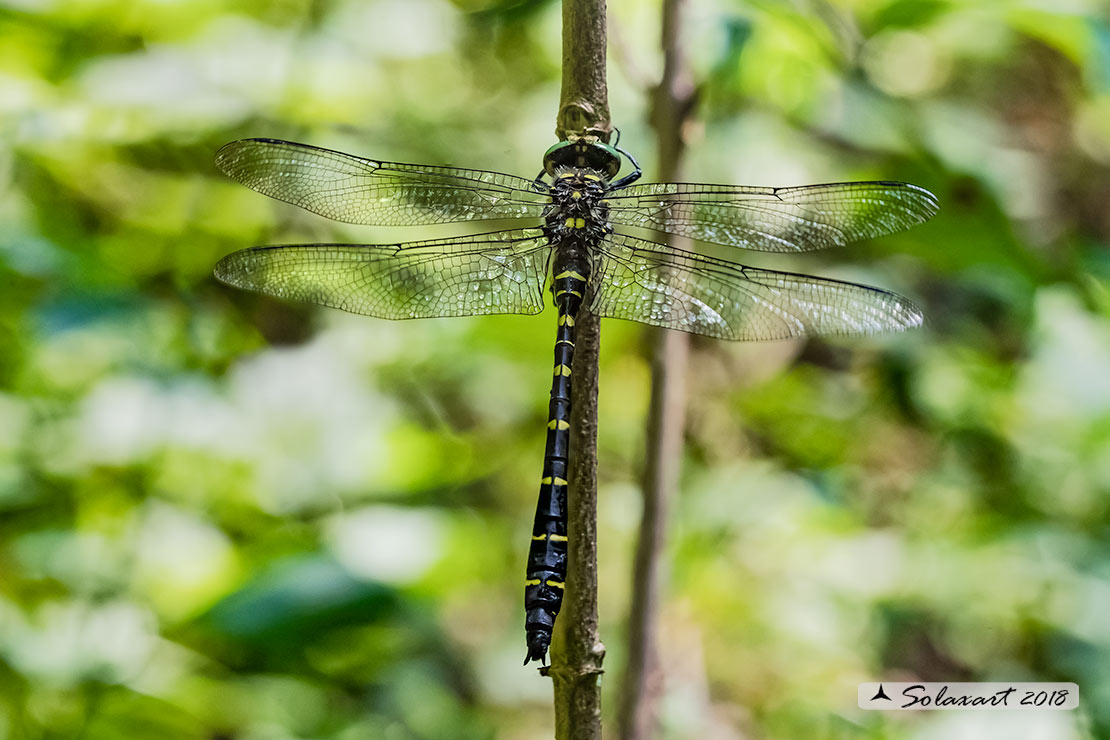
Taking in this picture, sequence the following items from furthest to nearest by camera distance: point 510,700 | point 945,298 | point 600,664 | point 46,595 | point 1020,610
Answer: point 945,298, point 510,700, point 1020,610, point 46,595, point 600,664

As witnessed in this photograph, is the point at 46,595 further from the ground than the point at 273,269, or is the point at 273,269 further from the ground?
the point at 273,269

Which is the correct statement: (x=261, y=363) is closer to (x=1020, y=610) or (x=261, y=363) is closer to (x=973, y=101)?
(x=1020, y=610)

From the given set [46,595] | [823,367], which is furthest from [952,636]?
[46,595]

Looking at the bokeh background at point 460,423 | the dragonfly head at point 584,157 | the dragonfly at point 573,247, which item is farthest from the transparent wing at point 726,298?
the bokeh background at point 460,423

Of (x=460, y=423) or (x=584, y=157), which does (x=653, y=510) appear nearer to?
(x=584, y=157)

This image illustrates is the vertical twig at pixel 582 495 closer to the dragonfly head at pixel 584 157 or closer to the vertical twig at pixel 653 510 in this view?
the dragonfly head at pixel 584 157

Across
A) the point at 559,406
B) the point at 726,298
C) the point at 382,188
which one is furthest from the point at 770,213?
the point at 382,188
